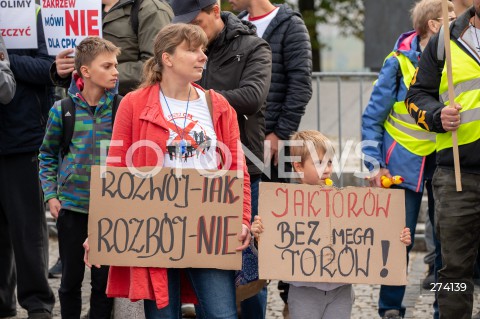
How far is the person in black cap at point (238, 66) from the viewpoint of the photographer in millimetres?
6051

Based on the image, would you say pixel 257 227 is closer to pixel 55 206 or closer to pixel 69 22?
pixel 55 206

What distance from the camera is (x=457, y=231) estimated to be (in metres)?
5.79

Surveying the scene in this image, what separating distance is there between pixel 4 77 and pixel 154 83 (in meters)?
1.68

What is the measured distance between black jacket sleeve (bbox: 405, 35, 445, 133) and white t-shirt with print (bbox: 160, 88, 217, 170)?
119 centimetres

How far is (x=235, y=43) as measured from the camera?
620 centimetres

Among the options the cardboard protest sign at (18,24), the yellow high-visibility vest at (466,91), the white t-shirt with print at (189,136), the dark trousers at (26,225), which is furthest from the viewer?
the dark trousers at (26,225)

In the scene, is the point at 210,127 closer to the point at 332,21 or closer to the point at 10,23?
the point at 10,23

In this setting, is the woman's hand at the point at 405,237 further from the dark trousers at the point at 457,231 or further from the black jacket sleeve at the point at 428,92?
the black jacket sleeve at the point at 428,92

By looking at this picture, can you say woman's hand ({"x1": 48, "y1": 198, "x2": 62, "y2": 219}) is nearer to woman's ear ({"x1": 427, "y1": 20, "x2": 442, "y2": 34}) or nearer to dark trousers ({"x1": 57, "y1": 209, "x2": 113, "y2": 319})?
dark trousers ({"x1": 57, "y1": 209, "x2": 113, "y2": 319})

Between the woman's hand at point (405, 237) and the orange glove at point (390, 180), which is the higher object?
the orange glove at point (390, 180)

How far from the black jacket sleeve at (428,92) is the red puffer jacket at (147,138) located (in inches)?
41.7

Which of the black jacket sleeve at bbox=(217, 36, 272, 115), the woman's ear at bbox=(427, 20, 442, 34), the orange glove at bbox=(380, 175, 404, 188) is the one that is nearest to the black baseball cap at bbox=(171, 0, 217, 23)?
the black jacket sleeve at bbox=(217, 36, 272, 115)

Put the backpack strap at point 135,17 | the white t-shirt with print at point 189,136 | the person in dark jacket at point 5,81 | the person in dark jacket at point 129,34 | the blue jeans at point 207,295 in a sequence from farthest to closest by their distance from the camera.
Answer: the backpack strap at point 135,17 → the person in dark jacket at point 129,34 → the person in dark jacket at point 5,81 → the white t-shirt with print at point 189,136 → the blue jeans at point 207,295

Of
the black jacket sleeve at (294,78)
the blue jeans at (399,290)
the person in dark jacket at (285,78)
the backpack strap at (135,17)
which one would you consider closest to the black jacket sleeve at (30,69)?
the backpack strap at (135,17)
